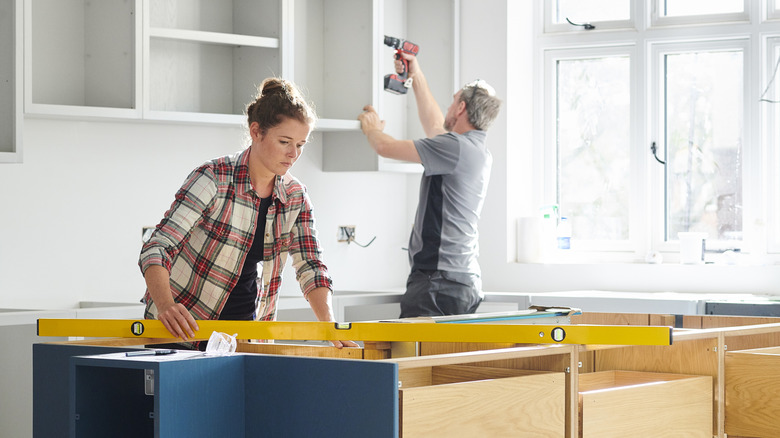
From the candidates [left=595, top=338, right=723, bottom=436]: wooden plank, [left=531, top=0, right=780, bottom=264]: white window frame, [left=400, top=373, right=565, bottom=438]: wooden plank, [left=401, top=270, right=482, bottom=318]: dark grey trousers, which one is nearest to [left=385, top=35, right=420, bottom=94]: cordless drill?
[left=401, top=270, right=482, bottom=318]: dark grey trousers

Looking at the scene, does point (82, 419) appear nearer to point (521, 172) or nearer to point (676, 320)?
point (676, 320)

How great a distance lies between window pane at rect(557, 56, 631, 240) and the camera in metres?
4.41

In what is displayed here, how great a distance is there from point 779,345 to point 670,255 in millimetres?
1790

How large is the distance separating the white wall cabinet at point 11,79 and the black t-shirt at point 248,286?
99cm

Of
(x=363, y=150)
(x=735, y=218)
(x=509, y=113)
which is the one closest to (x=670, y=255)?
(x=735, y=218)

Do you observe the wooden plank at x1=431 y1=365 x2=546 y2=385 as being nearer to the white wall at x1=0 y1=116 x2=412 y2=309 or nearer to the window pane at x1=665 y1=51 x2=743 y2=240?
the white wall at x1=0 y1=116 x2=412 y2=309

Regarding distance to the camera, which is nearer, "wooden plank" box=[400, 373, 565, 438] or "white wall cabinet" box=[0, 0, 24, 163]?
"wooden plank" box=[400, 373, 565, 438]

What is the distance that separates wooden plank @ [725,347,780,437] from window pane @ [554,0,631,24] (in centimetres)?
255

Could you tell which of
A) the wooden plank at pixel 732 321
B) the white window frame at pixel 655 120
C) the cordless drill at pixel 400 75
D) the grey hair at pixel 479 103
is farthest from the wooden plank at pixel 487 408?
the white window frame at pixel 655 120

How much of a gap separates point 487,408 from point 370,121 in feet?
7.27

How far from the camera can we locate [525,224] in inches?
169

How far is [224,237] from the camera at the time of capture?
217 cm

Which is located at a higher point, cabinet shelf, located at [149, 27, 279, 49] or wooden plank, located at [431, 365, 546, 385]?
cabinet shelf, located at [149, 27, 279, 49]

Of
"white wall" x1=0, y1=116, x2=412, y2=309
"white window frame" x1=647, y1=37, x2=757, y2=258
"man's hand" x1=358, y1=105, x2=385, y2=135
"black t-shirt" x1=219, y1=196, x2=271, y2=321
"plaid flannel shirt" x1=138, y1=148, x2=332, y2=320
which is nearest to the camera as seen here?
"plaid flannel shirt" x1=138, y1=148, x2=332, y2=320
